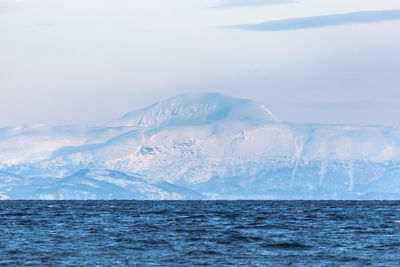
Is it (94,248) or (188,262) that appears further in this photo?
(94,248)

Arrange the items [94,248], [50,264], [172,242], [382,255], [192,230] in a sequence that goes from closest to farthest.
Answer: [50,264] < [382,255] < [94,248] < [172,242] < [192,230]

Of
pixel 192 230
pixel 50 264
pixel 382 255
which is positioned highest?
pixel 192 230

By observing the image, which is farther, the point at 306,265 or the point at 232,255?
the point at 232,255

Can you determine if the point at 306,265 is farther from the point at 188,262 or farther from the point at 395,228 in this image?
the point at 395,228

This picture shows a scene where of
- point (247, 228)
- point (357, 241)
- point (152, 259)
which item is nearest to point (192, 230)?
point (247, 228)

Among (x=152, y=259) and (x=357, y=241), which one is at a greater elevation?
(x=357, y=241)

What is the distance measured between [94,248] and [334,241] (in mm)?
26069

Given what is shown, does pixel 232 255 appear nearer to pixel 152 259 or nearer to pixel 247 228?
pixel 152 259

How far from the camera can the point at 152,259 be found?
70.8m

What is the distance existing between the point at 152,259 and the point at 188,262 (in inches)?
145

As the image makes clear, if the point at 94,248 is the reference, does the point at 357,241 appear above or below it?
above

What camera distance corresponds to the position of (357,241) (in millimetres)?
87250

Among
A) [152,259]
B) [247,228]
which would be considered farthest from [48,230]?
[152,259]

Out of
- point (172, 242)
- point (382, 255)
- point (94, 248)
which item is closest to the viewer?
point (382, 255)
